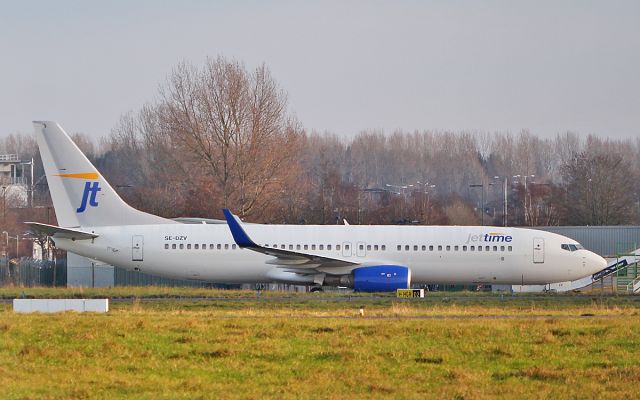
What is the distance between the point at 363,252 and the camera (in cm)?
4528

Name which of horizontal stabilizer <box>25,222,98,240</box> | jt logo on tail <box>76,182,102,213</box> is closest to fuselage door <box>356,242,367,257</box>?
horizontal stabilizer <box>25,222,98,240</box>

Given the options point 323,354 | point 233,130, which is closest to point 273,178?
point 233,130

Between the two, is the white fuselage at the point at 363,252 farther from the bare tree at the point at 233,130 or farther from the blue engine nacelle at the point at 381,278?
the bare tree at the point at 233,130

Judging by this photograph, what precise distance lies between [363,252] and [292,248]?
2.87m

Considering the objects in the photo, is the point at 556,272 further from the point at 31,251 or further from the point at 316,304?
the point at 31,251

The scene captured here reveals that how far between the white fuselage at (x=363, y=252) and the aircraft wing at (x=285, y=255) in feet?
1.67

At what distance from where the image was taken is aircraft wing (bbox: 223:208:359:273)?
41938 millimetres

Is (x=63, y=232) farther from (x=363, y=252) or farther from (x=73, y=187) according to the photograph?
(x=363, y=252)

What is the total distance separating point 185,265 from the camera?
150ft

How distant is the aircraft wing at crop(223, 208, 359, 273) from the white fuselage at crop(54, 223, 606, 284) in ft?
1.67

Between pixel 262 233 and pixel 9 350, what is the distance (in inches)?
945

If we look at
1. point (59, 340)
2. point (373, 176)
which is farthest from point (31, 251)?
point (59, 340)

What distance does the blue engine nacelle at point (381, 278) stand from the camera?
4369 centimetres

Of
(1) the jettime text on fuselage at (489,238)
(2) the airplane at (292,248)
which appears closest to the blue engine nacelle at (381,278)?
(2) the airplane at (292,248)
